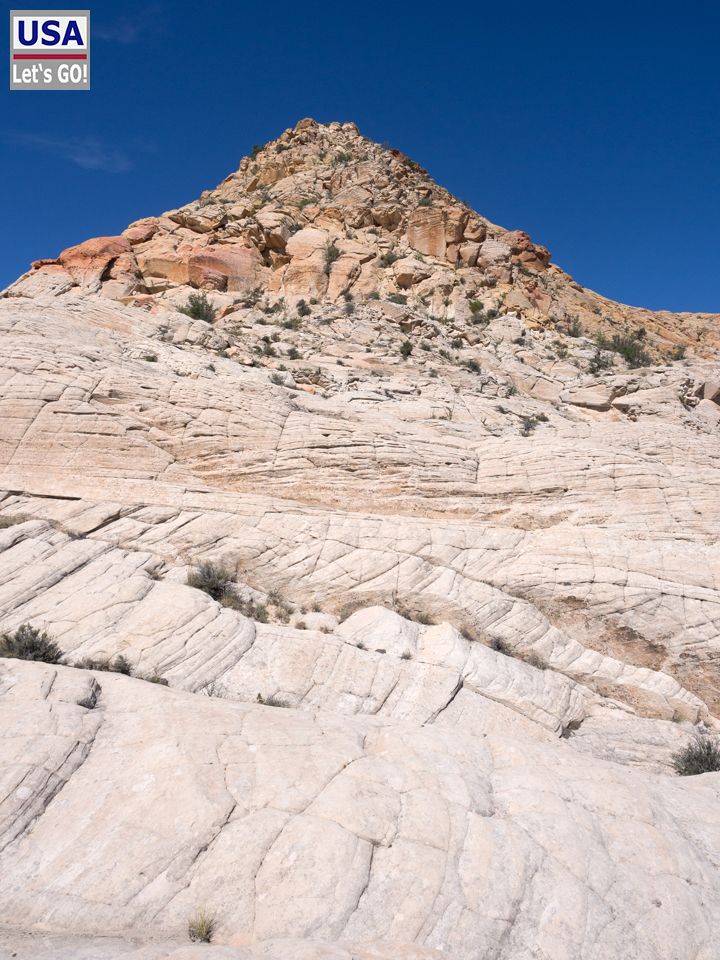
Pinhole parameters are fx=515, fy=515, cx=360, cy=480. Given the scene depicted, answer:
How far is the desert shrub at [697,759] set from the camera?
8.51m

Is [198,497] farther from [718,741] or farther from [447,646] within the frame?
[718,741]

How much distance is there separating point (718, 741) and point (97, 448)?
1484cm

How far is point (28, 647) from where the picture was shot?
8031 mm

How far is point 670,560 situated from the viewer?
1219 cm

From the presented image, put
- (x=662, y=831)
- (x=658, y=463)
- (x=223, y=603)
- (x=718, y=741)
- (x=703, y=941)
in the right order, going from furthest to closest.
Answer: (x=658, y=463)
(x=223, y=603)
(x=718, y=741)
(x=662, y=831)
(x=703, y=941)

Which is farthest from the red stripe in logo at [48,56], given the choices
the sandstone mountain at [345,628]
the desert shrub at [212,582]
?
the desert shrub at [212,582]

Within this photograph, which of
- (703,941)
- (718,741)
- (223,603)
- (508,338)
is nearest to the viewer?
(703,941)

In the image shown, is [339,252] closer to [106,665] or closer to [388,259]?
[388,259]

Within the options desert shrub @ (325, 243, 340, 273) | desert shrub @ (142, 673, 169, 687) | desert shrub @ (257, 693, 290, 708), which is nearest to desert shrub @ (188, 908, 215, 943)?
desert shrub @ (257, 693, 290, 708)

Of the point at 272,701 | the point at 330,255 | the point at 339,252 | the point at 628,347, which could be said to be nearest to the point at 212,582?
the point at 272,701

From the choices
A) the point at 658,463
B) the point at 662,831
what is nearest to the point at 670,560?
the point at 658,463

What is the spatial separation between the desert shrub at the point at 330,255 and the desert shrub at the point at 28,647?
25181mm

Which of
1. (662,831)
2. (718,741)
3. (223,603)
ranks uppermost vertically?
(223,603)

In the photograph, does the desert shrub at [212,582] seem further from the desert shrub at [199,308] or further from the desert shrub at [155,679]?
the desert shrub at [199,308]
